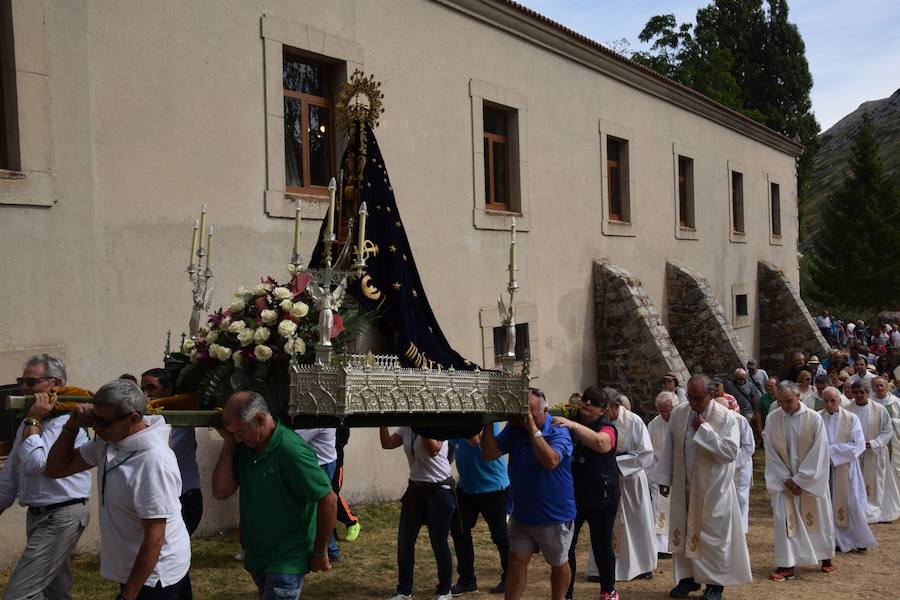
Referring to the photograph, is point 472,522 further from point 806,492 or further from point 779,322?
point 779,322

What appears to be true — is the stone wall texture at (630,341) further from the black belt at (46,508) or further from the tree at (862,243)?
the tree at (862,243)

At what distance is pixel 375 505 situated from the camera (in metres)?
10.7

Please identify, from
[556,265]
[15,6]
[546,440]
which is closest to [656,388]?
[556,265]

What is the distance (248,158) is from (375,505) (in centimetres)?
438

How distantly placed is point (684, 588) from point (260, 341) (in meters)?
4.86

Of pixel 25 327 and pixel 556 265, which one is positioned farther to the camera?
pixel 556 265

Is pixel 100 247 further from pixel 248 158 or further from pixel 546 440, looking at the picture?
pixel 546 440

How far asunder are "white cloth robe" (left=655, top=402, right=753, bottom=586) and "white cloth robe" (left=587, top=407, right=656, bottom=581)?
465 millimetres

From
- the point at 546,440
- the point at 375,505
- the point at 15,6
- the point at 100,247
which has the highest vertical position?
the point at 15,6

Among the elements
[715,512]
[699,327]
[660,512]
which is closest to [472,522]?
[715,512]

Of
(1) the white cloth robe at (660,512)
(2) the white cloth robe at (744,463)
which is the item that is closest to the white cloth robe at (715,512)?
(2) the white cloth robe at (744,463)

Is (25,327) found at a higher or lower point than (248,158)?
lower

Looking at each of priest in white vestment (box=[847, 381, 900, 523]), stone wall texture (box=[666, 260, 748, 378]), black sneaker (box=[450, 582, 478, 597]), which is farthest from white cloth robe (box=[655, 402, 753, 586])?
stone wall texture (box=[666, 260, 748, 378])

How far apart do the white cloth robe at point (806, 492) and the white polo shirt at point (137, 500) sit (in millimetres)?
6313
